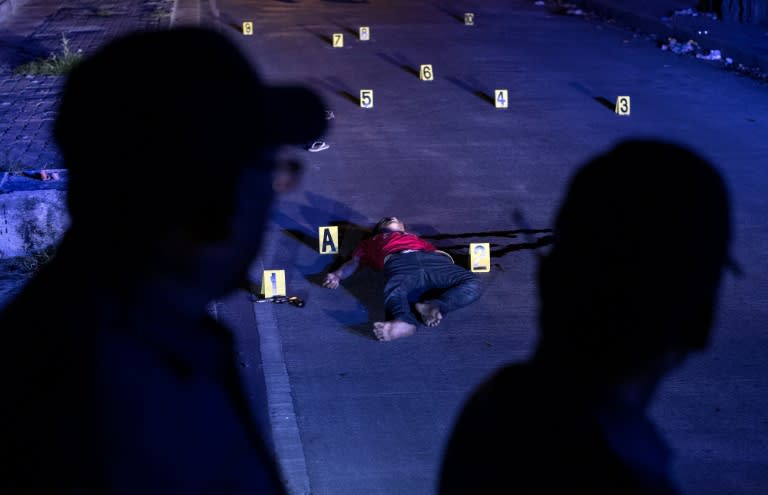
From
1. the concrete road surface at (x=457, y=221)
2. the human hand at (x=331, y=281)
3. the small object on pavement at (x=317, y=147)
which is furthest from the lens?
the small object on pavement at (x=317, y=147)

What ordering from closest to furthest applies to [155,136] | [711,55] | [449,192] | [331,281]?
[155,136] → [331,281] → [449,192] → [711,55]

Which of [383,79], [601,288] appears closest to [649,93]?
[383,79]

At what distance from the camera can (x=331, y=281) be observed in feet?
20.0

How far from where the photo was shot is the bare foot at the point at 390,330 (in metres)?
5.36

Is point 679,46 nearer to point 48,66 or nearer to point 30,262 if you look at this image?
point 48,66

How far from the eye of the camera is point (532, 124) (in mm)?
10547

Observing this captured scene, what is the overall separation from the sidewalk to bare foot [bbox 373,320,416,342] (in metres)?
9.90

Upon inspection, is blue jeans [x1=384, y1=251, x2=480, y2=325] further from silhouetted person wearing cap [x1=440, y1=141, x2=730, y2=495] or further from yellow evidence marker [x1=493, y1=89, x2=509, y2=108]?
yellow evidence marker [x1=493, y1=89, x2=509, y2=108]

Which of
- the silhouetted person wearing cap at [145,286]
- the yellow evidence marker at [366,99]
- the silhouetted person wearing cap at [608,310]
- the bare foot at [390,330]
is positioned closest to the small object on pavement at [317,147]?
the yellow evidence marker at [366,99]

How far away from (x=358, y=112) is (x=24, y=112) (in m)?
3.81

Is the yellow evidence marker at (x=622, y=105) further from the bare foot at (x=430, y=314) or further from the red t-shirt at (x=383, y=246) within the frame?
the bare foot at (x=430, y=314)

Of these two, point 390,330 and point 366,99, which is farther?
point 366,99

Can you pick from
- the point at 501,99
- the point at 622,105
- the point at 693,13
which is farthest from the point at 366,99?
the point at 693,13

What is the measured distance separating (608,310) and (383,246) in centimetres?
470
